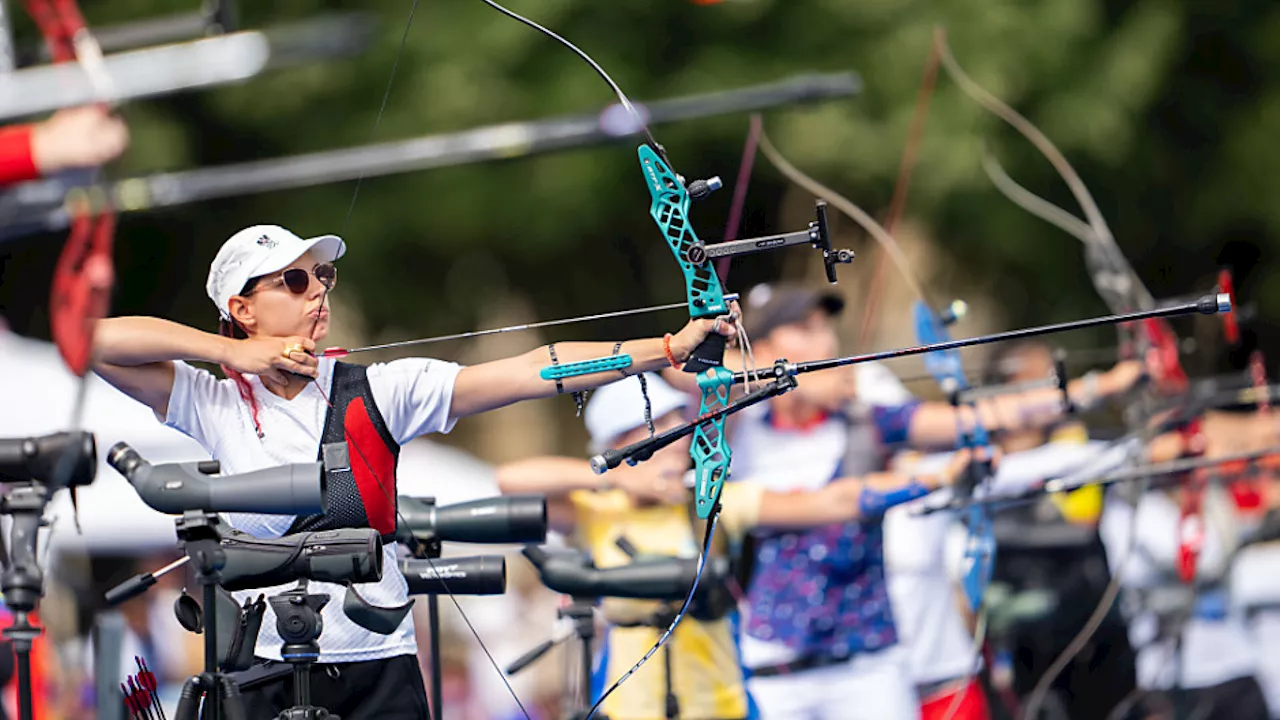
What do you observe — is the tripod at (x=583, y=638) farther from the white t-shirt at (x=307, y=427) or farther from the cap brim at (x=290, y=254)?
the cap brim at (x=290, y=254)

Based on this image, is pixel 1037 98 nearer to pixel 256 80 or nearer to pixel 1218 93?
A: pixel 1218 93

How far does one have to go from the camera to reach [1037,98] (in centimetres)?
955

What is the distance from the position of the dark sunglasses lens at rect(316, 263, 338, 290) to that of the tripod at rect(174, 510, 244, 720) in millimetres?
546

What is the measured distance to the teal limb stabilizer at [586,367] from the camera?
3244 mm

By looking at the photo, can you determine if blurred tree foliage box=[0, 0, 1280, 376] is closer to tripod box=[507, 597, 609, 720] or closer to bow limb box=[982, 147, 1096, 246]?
bow limb box=[982, 147, 1096, 246]

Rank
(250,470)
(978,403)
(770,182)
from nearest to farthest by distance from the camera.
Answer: (250,470) < (978,403) < (770,182)

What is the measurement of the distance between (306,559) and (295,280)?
1.83 ft

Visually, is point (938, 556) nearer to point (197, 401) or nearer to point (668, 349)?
point (668, 349)

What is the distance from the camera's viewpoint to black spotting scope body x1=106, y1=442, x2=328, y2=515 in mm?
3033

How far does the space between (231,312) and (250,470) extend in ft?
1.02

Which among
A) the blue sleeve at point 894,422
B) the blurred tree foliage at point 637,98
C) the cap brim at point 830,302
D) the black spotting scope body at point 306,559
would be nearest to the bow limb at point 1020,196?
the blurred tree foliage at point 637,98

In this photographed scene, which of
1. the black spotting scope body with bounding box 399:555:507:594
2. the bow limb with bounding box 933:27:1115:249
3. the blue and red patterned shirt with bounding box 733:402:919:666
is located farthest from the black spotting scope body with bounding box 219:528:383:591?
the bow limb with bounding box 933:27:1115:249

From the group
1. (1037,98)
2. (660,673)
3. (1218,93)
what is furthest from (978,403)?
(1218,93)

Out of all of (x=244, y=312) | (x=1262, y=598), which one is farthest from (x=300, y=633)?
(x=1262, y=598)
